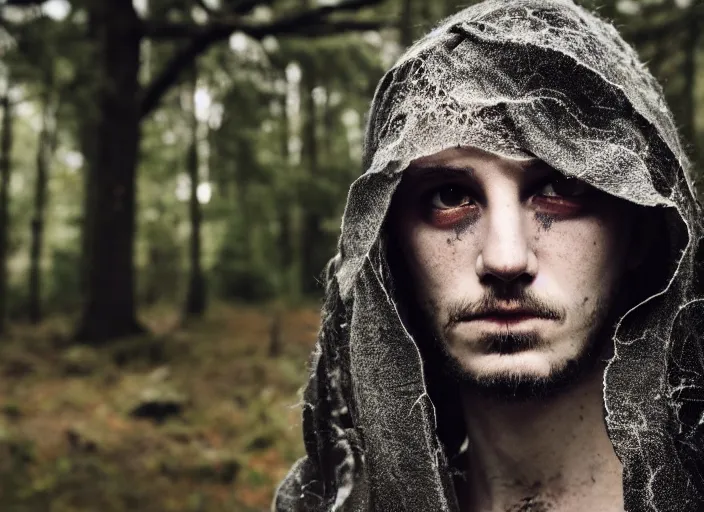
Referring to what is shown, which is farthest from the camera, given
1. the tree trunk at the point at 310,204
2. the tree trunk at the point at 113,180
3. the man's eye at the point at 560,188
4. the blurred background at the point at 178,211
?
the tree trunk at the point at 310,204

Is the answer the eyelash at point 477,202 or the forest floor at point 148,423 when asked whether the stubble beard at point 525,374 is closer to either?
the eyelash at point 477,202

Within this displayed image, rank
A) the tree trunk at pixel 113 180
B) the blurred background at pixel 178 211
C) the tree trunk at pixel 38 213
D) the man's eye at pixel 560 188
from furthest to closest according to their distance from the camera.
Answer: the tree trunk at pixel 38 213, the tree trunk at pixel 113 180, the blurred background at pixel 178 211, the man's eye at pixel 560 188

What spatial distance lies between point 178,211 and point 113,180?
6.23 meters

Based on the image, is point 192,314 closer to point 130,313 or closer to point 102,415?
point 130,313

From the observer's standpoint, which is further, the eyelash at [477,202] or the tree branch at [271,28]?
the tree branch at [271,28]

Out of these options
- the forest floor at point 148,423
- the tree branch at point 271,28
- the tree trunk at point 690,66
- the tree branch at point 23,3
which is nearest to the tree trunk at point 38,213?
the forest floor at point 148,423

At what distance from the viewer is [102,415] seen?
25.8ft

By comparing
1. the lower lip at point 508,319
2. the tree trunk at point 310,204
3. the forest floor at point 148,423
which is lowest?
the forest floor at point 148,423

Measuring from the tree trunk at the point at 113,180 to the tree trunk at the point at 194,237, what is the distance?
2557 millimetres

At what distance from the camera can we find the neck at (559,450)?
1611 millimetres

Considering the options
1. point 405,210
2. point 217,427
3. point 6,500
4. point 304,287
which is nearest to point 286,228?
point 304,287

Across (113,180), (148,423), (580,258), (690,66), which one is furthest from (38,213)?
(580,258)

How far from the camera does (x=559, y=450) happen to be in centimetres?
164

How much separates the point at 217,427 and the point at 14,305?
39.8 feet
